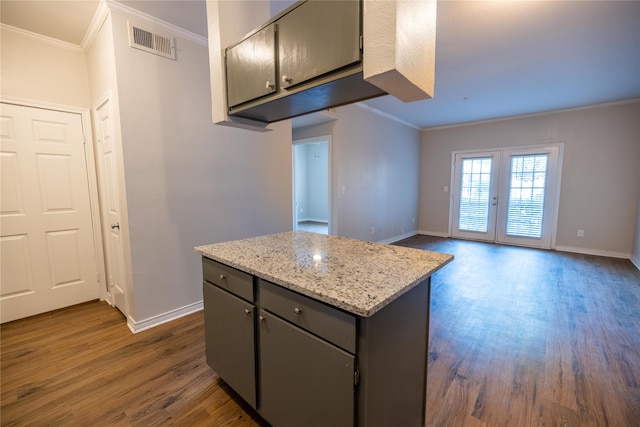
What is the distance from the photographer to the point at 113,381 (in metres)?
1.78

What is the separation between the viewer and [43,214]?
260cm

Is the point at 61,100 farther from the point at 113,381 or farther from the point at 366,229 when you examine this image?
the point at 366,229

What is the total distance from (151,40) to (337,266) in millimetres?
2472

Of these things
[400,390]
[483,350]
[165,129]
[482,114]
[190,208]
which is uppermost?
[482,114]

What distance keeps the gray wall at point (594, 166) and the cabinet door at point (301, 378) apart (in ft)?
20.2

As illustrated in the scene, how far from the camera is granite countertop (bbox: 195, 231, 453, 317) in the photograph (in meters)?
0.97

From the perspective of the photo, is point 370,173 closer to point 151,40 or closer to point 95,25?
point 151,40

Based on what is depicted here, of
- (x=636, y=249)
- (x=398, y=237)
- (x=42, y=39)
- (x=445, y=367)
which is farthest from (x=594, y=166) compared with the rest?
(x=42, y=39)

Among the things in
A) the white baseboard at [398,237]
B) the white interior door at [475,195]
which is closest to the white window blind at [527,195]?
the white interior door at [475,195]

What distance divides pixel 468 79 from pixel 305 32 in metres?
3.26

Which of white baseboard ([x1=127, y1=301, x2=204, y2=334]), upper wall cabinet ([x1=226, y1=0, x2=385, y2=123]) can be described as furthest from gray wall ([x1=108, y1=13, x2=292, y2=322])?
upper wall cabinet ([x1=226, y1=0, x2=385, y2=123])

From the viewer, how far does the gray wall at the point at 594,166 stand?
4.53m

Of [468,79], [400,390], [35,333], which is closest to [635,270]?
[468,79]

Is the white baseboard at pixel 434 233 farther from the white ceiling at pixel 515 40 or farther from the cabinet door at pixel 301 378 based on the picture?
the cabinet door at pixel 301 378
